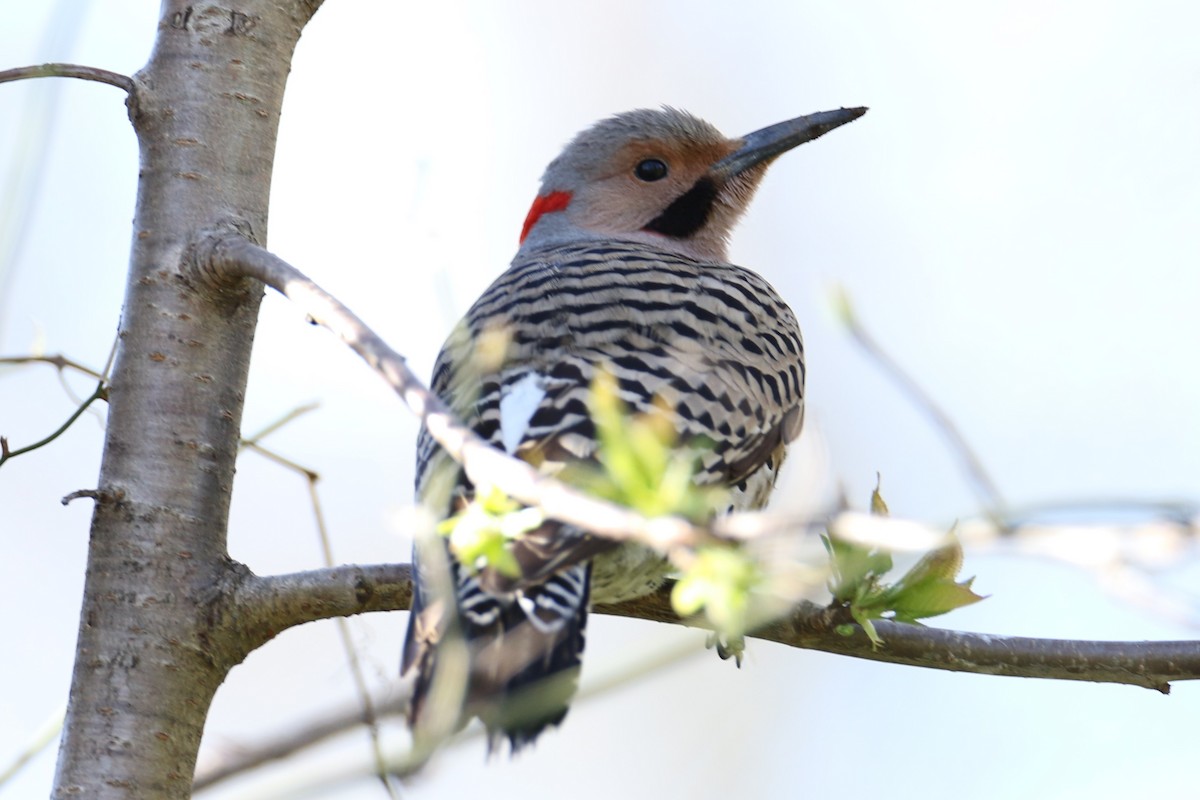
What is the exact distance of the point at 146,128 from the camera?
7.05 feet

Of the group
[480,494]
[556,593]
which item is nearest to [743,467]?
[556,593]

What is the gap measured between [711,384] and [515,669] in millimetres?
784

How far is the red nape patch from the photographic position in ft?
12.0

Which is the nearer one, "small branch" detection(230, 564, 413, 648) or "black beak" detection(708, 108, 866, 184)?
"small branch" detection(230, 564, 413, 648)

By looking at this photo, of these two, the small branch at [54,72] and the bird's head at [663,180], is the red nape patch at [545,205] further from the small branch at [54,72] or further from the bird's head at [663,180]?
the small branch at [54,72]

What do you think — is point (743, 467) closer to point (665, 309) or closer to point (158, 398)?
point (665, 309)

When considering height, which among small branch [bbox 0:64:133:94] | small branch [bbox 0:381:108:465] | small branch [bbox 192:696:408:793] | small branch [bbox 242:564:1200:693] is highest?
small branch [bbox 0:64:133:94]

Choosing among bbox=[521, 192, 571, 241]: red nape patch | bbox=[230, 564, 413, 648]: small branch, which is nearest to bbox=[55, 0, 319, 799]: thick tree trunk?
bbox=[230, 564, 413, 648]: small branch

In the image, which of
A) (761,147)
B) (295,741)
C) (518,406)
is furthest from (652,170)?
(295,741)

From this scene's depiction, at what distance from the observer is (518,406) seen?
7.11 ft

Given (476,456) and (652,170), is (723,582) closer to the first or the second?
(476,456)

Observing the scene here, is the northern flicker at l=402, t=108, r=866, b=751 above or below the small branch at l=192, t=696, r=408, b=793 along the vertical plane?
above

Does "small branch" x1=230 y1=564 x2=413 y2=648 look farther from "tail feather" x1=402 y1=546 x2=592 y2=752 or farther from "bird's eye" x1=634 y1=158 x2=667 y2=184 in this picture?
"bird's eye" x1=634 y1=158 x2=667 y2=184

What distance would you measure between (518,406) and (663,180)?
1602 mm
